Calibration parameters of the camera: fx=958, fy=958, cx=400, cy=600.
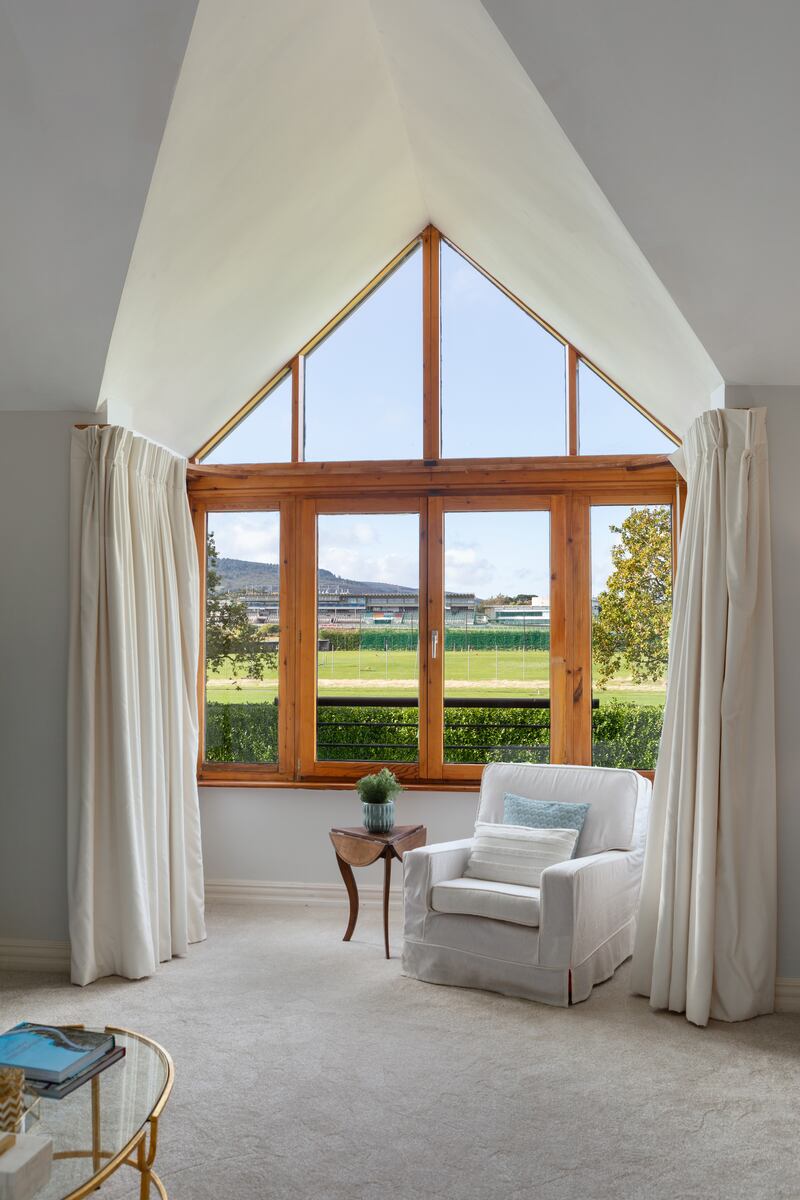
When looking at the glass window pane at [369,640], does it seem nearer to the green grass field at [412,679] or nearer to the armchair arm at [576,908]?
the green grass field at [412,679]

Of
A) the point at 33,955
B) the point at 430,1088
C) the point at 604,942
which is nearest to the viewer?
the point at 430,1088

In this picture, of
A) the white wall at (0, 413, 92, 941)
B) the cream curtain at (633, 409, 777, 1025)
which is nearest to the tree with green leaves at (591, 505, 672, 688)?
the cream curtain at (633, 409, 777, 1025)

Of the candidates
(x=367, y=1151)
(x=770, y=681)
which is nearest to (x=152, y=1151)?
(x=367, y=1151)

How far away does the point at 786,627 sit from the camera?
3.77 metres

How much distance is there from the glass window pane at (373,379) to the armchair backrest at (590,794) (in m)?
1.83

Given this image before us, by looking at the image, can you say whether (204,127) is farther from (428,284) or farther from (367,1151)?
(367,1151)

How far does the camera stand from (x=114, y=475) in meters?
4.08

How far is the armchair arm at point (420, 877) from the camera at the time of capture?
3.95 metres

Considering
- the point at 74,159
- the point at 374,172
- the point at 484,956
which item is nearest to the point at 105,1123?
the point at 484,956

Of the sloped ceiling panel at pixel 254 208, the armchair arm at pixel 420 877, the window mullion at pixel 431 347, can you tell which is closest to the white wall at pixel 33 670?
the sloped ceiling panel at pixel 254 208

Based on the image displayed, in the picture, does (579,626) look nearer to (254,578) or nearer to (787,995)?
(254,578)

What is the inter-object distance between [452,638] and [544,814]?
1.24m

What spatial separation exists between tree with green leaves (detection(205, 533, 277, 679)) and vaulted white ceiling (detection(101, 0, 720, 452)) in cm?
75

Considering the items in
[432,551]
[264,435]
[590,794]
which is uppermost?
[264,435]
